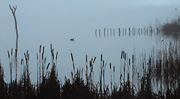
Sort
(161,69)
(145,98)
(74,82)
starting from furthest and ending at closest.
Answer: (161,69) → (145,98) → (74,82)

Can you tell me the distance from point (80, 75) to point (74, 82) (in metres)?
0.18

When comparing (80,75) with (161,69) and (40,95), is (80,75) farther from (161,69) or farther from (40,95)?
(161,69)

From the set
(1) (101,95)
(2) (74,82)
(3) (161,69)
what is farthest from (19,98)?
(3) (161,69)

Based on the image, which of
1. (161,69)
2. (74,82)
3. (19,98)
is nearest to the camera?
(19,98)

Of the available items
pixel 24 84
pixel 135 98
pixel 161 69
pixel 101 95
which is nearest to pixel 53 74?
pixel 24 84

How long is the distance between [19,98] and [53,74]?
51cm

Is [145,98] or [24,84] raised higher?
[24,84]

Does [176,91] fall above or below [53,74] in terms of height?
below

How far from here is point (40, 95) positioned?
3.24 metres

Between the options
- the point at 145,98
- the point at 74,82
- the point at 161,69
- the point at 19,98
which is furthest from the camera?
the point at 161,69

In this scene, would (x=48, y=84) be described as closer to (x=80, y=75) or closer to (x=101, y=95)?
(x=80, y=75)

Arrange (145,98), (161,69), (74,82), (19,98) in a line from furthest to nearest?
(161,69)
(145,98)
(74,82)
(19,98)

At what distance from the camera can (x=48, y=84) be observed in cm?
333

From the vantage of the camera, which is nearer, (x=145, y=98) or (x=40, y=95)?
(x=40, y=95)
